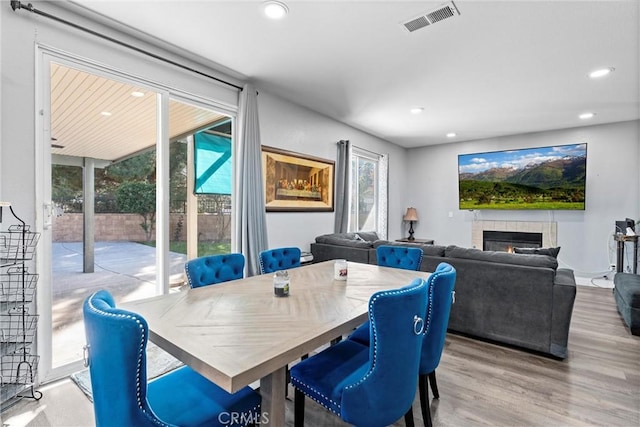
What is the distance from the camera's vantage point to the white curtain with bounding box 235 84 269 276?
11.2 ft

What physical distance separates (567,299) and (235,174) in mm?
3376

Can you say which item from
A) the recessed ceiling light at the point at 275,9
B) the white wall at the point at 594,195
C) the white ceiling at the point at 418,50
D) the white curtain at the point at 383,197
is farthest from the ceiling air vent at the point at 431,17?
the white wall at the point at 594,195

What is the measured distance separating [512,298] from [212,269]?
262 centimetres

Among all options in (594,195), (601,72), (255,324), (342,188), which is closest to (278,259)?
(255,324)

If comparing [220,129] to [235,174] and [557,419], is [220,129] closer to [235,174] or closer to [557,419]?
[235,174]

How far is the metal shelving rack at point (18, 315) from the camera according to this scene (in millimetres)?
1992

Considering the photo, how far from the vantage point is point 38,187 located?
7.13 ft

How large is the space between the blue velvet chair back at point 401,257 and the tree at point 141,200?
2236 mm

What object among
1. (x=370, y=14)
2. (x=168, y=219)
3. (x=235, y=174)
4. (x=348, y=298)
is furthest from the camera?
(x=235, y=174)

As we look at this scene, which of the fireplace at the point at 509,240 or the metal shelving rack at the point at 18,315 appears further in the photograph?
the fireplace at the point at 509,240

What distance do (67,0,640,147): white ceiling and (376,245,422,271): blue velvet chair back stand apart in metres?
1.84

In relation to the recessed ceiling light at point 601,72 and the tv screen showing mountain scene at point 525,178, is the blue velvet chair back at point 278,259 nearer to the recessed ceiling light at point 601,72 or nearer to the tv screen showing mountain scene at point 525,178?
the recessed ceiling light at point 601,72

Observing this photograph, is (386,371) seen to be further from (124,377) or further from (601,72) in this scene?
(601,72)

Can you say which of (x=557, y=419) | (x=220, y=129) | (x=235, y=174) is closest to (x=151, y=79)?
(x=220, y=129)
